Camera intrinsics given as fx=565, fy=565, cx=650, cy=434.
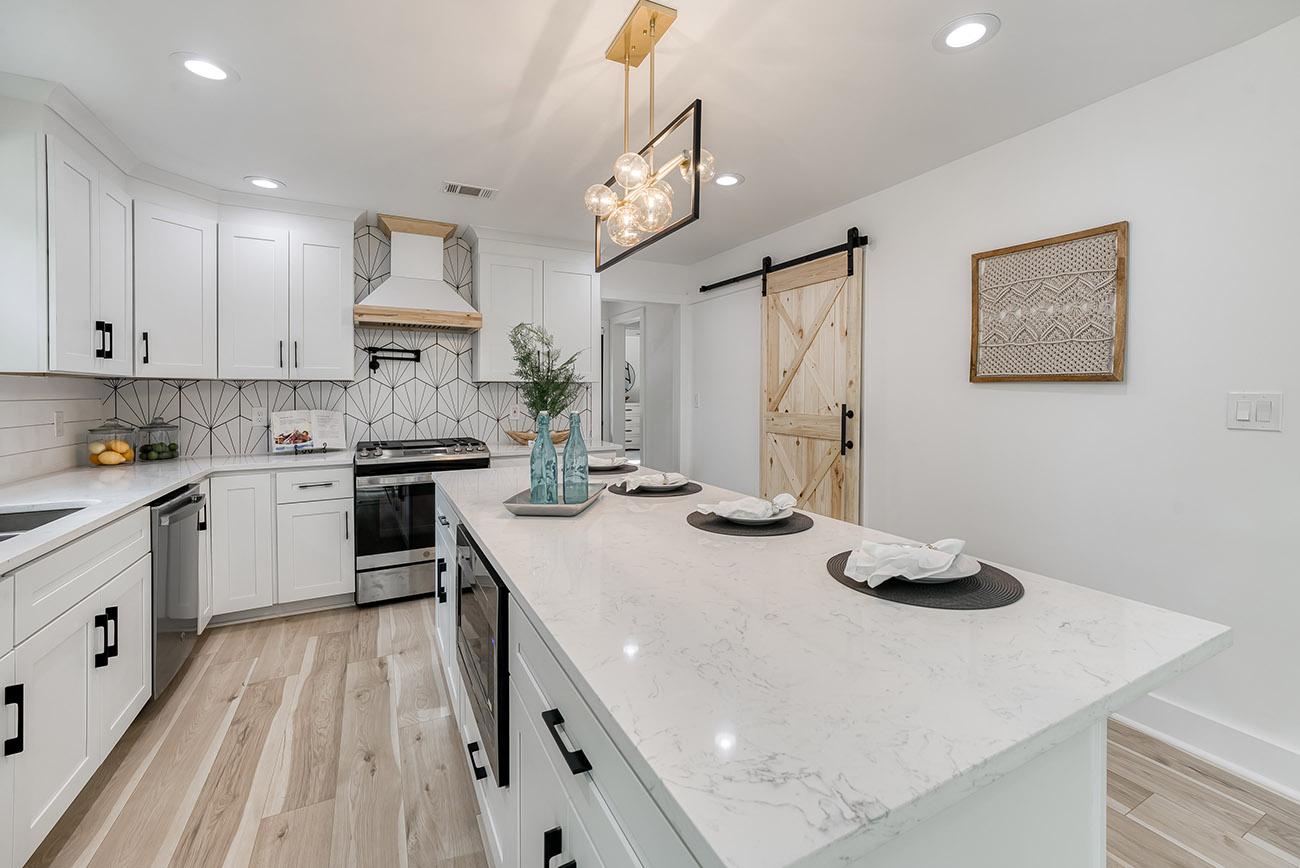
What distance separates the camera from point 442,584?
2367 mm

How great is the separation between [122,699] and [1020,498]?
12.1 ft

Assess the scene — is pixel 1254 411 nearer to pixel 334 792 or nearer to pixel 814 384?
pixel 814 384

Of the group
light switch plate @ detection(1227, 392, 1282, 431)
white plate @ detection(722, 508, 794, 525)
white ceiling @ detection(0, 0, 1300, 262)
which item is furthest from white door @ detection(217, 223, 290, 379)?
light switch plate @ detection(1227, 392, 1282, 431)

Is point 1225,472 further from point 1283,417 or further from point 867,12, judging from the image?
point 867,12

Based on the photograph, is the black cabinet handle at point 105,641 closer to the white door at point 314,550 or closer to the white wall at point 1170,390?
the white door at point 314,550

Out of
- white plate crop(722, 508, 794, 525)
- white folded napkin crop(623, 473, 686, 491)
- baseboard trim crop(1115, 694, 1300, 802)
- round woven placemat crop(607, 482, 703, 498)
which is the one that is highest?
white folded napkin crop(623, 473, 686, 491)

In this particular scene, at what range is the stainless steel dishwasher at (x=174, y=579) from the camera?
2271 mm

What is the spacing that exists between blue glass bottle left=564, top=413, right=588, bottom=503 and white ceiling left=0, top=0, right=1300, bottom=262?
1.34 meters

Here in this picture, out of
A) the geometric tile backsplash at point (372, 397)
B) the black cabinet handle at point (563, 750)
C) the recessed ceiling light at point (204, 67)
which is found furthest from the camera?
the geometric tile backsplash at point (372, 397)

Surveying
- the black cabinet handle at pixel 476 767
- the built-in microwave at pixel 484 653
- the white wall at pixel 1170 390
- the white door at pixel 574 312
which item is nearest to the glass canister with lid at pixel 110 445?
the built-in microwave at pixel 484 653

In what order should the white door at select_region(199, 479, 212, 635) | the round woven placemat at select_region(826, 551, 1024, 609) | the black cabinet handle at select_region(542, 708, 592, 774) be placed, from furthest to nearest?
the white door at select_region(199, 479, 212, 635) < the round woven placemat at select_region(826, 551, 1024, 609) < the black cabinet handle at select_region(542, 708, 592, 774)

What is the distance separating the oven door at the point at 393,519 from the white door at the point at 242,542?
1.50ft

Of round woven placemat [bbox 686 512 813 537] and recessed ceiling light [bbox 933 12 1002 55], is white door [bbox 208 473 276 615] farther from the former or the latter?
recessed ceiling light [bbox 933 12 1002 55]

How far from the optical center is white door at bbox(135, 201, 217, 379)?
2928mm
